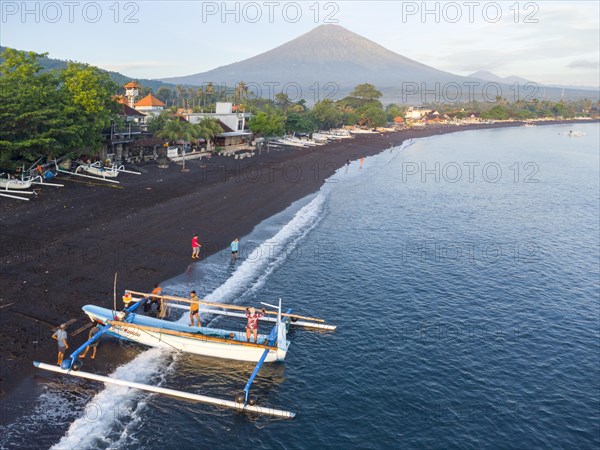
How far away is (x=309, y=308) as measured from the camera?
24141 millimetres

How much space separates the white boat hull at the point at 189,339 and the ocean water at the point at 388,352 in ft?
1.50

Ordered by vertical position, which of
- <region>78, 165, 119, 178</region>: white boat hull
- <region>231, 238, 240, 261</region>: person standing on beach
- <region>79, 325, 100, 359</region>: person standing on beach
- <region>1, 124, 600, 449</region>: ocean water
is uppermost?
<region>78, 165, 119, 178</region>: white boat hull

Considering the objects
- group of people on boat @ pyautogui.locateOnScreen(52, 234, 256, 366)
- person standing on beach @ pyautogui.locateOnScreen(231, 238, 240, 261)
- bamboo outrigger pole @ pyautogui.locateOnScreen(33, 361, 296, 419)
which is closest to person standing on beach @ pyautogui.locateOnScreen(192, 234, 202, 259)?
person standing on beach @ pyautogui.locateOnScreen(231, 238, 240, 261)

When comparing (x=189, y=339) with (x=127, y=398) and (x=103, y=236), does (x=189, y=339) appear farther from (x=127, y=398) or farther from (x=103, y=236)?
(x=103, y=236)

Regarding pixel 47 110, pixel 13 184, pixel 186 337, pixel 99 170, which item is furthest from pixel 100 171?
pixel 186 337

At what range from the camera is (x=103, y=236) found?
28.8m

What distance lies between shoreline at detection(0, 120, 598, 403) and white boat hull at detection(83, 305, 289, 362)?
985 millimetres

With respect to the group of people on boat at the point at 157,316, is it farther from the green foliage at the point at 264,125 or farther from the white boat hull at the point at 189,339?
the green foliage at the point at 264,125

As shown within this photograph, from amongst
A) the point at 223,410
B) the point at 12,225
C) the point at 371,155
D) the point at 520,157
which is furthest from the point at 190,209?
the point at 520,157

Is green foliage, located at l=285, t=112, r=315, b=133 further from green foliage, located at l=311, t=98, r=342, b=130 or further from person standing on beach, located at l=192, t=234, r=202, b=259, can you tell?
person standing on beach, located at l=192, t=234, r=202, b=259

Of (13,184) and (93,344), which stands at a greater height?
(13,184)

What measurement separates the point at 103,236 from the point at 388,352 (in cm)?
1871

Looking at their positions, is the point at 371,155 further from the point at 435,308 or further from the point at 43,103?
the point at 435,308

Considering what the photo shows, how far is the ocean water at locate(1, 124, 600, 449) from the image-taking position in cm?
1509
